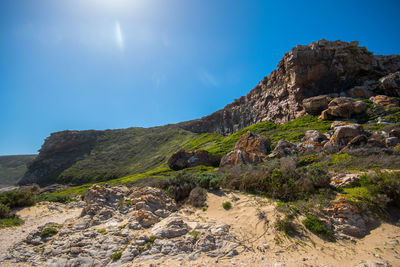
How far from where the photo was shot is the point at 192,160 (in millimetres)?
31297

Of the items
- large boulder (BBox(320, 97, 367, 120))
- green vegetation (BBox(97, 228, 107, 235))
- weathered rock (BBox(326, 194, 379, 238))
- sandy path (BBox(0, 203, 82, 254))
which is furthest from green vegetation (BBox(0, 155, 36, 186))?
large boulder (BBox(320, 97, 367, 120))

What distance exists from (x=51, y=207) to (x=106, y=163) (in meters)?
58.9

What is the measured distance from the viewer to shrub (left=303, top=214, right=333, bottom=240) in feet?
17.9

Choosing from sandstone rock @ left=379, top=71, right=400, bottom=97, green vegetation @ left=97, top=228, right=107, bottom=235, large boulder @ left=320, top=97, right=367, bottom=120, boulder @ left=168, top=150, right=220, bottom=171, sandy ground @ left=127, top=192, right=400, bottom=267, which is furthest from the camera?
sandstone rock @ left=379, top=71, right=400, bottom=97

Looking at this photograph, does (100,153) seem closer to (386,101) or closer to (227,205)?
(227,205)

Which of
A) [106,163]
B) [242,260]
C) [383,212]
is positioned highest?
[106,163]

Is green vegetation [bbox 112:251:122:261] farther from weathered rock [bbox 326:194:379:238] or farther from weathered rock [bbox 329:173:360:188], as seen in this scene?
weathered rock [bbox 329:173:360:188]

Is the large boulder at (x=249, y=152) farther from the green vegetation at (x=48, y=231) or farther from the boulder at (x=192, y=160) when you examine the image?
the green vegetation at (x=48, y=231)

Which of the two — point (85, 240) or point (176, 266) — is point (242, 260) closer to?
point (176, 266)

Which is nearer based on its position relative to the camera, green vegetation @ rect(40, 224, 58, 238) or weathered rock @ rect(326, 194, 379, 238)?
weathered rock @ rect(326, 194, 379, 238)

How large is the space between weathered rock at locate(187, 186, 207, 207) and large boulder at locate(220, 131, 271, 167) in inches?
398

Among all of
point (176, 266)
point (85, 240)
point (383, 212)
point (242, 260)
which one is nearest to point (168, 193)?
point (85, 240)

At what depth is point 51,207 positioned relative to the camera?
487 inches

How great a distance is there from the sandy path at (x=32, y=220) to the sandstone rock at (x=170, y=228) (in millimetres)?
5513
